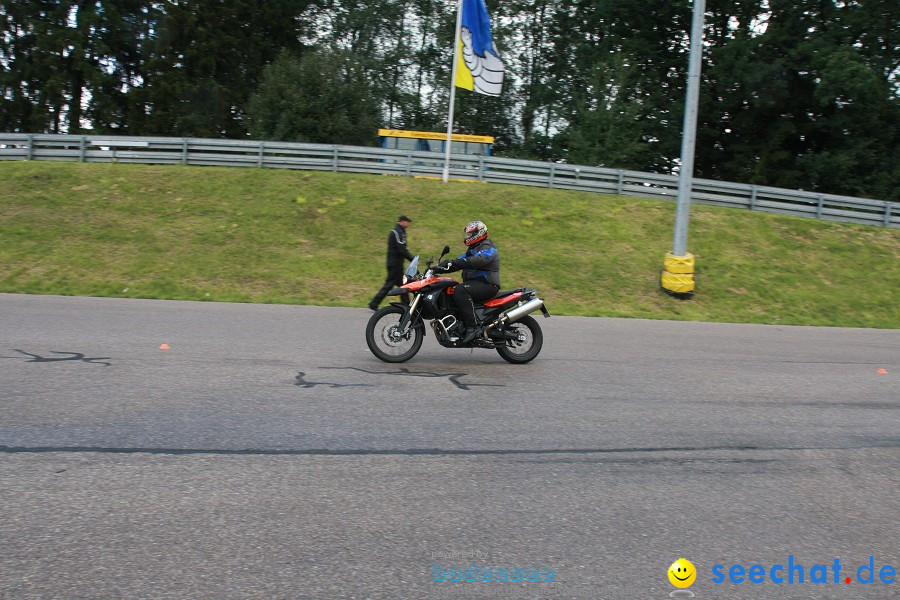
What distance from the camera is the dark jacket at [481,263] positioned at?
9141mm

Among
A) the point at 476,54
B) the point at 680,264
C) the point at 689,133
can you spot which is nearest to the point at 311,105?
the point at 476,54

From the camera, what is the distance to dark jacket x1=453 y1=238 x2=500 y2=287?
9.14 m

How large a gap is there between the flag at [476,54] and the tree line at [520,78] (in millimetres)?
9816

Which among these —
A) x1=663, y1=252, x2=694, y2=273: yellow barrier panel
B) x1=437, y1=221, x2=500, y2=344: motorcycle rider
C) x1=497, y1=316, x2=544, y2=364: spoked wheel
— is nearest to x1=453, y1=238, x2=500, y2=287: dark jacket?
x1=437, y1=221, x2=500, y2=344: motorcycle rider

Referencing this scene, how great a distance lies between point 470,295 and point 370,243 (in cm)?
1067

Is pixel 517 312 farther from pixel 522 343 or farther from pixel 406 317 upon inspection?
pixel 406 317

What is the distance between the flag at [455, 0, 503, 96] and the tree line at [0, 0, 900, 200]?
9.82m

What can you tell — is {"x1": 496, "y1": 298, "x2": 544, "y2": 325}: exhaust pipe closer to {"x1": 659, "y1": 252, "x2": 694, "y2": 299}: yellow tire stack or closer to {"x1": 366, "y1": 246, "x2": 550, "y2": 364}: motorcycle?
{"x1": 366, "y1": 246, "x2": 550, "y2": 364}: motorcycle

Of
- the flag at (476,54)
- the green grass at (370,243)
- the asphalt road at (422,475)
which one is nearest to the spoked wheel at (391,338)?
the asphalt road at (422,475)

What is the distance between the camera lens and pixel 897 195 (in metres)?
34.7

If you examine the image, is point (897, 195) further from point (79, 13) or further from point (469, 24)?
point (79, 13)

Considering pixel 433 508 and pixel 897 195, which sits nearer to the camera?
pixel 433 508

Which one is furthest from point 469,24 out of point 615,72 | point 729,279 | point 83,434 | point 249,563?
point 249,563

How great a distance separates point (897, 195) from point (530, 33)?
76.7ft
